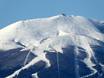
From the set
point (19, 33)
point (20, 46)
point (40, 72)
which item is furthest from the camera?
point (19, 33)

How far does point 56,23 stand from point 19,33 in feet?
4.66

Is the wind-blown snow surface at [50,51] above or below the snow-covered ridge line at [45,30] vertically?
below

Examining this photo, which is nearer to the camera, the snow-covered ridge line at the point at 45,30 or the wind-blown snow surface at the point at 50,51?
the wind-blown snow surface at the point at 50,51

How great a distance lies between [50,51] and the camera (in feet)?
32.8

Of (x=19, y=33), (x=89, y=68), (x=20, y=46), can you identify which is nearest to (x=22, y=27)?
(x=19, y=33)

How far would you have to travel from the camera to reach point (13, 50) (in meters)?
10.1

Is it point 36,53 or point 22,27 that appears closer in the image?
point 36,53

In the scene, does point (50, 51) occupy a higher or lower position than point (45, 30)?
lower

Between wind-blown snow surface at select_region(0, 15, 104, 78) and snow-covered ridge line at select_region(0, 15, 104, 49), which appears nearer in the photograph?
wind-blown snow surface at select_region(0, 15, 104, 78)

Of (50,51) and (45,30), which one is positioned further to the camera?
(45,30)

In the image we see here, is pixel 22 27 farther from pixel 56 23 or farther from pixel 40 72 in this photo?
pixel 40 72

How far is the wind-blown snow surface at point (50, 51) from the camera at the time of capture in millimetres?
9602

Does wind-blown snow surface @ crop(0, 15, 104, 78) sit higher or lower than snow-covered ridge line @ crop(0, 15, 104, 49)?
lower

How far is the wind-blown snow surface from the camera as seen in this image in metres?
9.60
